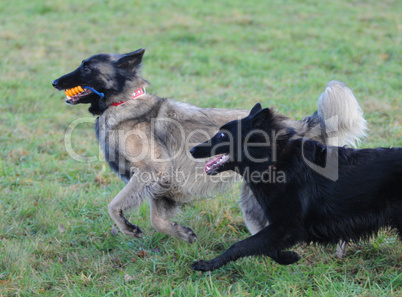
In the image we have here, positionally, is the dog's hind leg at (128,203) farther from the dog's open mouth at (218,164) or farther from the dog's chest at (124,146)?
the dog's open mouth at (218,164)

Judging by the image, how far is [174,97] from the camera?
23.6 feet

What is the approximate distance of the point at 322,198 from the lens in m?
3.23

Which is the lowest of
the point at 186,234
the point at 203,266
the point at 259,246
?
the point at 186,234

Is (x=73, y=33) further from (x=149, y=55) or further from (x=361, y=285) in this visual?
(x=361, y=285)

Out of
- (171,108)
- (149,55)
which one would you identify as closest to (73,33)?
(149,55)

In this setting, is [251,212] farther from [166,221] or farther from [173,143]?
[173,143]

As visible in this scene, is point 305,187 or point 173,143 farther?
point 173,143

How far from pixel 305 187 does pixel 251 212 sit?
0.75 m

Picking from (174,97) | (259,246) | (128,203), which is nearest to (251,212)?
(259,246)

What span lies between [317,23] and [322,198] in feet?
29.8

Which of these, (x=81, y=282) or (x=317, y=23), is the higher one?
(x=317, y=23)

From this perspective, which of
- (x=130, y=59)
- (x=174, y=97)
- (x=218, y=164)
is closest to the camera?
(x=218, y=164)

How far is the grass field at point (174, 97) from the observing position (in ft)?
11.1

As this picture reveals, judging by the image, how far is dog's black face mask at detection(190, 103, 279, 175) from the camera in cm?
328
